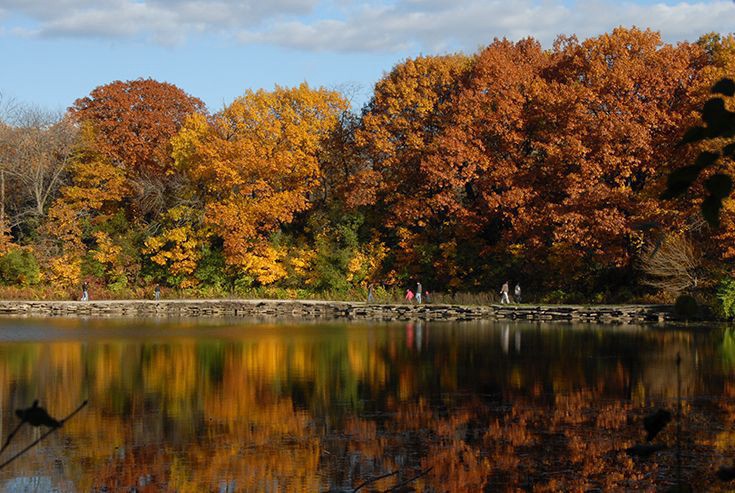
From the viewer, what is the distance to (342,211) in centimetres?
4781

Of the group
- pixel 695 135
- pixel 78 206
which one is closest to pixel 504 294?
pixel 78 206

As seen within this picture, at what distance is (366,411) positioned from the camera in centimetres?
1720

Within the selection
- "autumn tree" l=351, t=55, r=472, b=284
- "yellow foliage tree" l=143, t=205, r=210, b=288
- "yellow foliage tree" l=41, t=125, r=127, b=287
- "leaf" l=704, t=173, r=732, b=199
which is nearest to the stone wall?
"yellow foliage tree" l=143, t=205, r=210, b=288

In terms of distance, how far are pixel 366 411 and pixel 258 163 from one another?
31428 millimetres

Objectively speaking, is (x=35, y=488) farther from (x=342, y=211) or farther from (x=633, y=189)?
(x=342, y=211)

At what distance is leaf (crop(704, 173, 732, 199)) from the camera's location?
3.21 meters

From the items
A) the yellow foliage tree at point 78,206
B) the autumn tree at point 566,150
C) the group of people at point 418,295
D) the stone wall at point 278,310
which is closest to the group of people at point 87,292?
the stone wall at point 278,310

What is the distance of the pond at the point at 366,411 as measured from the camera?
12242 millimetres

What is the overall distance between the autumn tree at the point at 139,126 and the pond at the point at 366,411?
863 inches

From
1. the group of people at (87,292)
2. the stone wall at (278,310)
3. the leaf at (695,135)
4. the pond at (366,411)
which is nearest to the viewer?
the leaf at (695,135)

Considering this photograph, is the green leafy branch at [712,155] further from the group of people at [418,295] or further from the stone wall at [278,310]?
the group of people at [418,295]

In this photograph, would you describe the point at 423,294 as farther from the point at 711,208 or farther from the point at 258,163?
the point at 711,208

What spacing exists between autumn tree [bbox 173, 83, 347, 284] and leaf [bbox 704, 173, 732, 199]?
145 feet

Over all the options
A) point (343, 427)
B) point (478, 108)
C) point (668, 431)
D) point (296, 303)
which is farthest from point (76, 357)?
point (478, 108)
